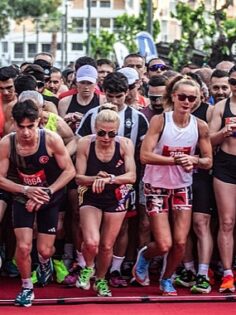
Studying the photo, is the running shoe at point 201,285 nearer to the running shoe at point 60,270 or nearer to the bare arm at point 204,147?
the bare arm at point 204,147

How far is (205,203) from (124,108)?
1.29 metres

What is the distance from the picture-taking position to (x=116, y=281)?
9.66 metres

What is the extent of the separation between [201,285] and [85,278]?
3.82 ft

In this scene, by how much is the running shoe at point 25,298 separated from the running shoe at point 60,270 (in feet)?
3.00

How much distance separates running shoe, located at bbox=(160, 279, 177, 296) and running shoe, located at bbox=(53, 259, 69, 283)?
3.56ft

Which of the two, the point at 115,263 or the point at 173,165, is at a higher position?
the point at 173,165

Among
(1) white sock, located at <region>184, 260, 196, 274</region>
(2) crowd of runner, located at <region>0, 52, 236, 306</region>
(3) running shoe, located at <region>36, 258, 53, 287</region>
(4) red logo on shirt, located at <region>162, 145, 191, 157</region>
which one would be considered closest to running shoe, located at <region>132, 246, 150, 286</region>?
(2) crowd of runner, located at <region>0, 52, 236, 306</region>

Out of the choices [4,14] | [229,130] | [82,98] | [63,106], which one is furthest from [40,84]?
[4,14]

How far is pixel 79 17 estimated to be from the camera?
106 meters

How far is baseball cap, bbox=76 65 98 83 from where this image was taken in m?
10.3

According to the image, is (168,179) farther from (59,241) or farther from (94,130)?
(59,241)

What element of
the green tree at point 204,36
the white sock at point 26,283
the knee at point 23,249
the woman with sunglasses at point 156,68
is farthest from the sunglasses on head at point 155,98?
the green tree at point 204,36

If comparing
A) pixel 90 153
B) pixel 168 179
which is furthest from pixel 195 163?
pixel 90 153

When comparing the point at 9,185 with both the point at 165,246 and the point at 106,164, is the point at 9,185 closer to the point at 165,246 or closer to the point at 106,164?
the point at 106,164
